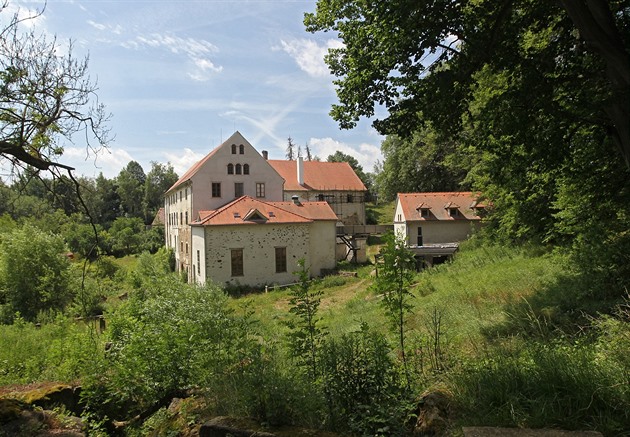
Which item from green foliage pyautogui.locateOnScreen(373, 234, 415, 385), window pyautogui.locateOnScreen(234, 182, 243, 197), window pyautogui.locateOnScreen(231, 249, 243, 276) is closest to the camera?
green foliage pyautogui.locateOnScreen(373, 234, 415, 385)

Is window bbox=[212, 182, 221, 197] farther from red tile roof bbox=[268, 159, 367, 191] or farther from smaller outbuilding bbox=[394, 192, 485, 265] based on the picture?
smaller outbuilding bbox=[394, 192, 485, 265]

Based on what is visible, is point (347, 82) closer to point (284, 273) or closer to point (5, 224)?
point (284, 273)

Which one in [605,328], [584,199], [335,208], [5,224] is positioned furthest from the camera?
[335,208]

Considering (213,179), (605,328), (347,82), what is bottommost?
(605,328)

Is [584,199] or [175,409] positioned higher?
[584,199]

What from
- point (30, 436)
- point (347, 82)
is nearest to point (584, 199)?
point (347, 82)

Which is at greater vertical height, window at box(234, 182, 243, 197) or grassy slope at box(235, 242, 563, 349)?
window at box(234, 182, 243, 197)

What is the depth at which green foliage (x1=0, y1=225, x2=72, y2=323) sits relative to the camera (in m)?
21.0

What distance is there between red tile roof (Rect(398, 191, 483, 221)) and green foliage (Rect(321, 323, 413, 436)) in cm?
2738

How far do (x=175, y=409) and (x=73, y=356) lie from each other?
3155 mm

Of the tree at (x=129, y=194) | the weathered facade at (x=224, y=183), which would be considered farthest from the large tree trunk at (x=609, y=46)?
the tree at (x=129, y=194)

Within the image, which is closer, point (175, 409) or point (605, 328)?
point (175, 409)

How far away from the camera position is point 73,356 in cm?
677

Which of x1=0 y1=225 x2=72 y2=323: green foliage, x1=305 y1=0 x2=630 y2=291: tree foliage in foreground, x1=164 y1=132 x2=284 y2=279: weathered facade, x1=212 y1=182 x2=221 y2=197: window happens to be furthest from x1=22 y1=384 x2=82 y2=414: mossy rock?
x1=212 y1=182 x2=221 y2=197: window
